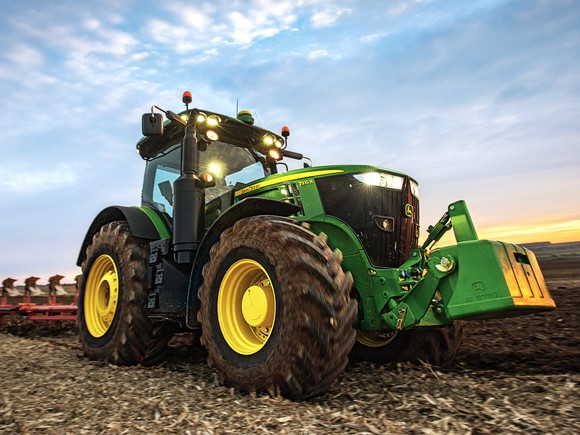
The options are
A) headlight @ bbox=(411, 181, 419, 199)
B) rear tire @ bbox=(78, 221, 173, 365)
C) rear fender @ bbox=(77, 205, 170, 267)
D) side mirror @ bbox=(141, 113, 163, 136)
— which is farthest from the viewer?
rear fender @ bbox=(77, 205, 170, 267)

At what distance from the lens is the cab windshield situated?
16.3ft

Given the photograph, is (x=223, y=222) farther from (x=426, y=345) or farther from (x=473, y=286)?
(x=426, y=345)

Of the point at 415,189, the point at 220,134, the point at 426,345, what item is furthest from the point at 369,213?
the point at 220,134

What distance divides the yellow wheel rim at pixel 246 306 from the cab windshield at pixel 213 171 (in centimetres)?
111

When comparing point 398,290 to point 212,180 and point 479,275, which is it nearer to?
point 479,275

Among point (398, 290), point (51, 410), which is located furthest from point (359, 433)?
point (51, 410)

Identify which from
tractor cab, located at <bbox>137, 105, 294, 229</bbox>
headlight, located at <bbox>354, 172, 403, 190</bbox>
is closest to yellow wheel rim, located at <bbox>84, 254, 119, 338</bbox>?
tractor cab, located at <bbox>137, 105, 294, 229</bbox>

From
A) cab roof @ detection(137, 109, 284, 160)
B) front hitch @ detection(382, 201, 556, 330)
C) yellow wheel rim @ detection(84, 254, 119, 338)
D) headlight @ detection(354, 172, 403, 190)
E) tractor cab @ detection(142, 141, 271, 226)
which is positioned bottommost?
front hitch @ detection(382, 201, 556, 330)

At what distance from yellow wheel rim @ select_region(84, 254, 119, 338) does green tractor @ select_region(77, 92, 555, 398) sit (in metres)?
0.02

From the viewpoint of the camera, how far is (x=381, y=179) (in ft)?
12.6

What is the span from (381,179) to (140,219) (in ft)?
8.83

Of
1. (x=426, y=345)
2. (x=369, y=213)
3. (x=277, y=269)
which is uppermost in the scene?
(x=369, y=213)

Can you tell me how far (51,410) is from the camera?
2928 mm

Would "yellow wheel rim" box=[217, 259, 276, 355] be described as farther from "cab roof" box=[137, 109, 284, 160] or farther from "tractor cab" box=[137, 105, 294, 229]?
"cab roof" box=[137, 109, 284, 160]
